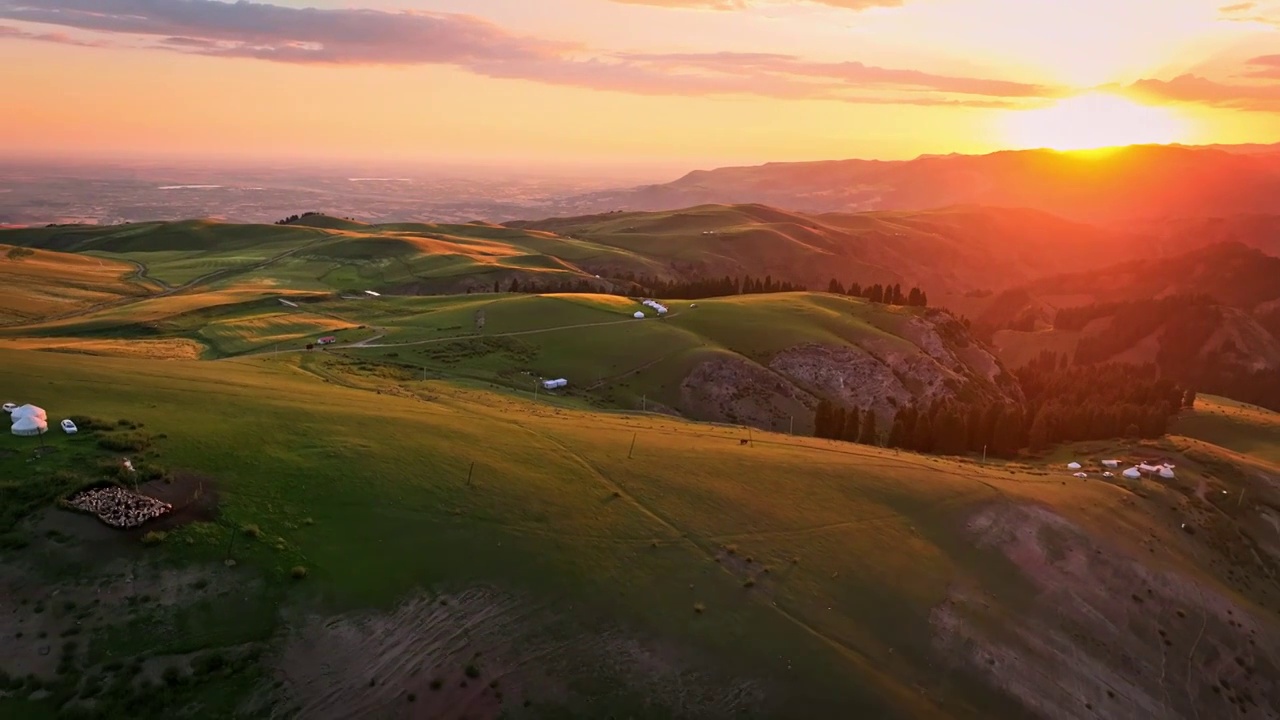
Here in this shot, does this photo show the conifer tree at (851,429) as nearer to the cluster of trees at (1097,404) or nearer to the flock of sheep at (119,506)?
the cluster of trees at (1097,404)

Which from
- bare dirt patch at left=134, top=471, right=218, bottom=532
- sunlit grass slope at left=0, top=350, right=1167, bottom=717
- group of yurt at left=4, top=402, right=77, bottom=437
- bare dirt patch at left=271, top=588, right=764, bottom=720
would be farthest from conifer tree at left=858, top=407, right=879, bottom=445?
group of yurt at left=4, top=402, right=77, bottom=437

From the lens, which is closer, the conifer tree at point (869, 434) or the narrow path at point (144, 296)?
the conifer tree at point (869, 434)

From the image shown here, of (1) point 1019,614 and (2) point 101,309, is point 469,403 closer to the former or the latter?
(1) point 1019,614

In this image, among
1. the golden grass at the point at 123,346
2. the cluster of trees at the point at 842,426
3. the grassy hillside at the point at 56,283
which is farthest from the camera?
the grassy hillside at the point at 56,283

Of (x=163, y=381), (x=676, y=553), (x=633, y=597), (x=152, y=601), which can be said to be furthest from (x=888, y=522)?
(x=163, y=381)

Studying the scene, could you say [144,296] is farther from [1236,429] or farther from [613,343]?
[1236,429]

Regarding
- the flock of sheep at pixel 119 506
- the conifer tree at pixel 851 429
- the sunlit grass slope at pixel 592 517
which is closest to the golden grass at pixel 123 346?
the sunlit grass slope at pixel 592 517

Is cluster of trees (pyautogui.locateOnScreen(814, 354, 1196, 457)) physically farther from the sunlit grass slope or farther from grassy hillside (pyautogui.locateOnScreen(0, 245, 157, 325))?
grassy hillside (pyautogui.locateOnScreen(0, 245, 157, 325))
